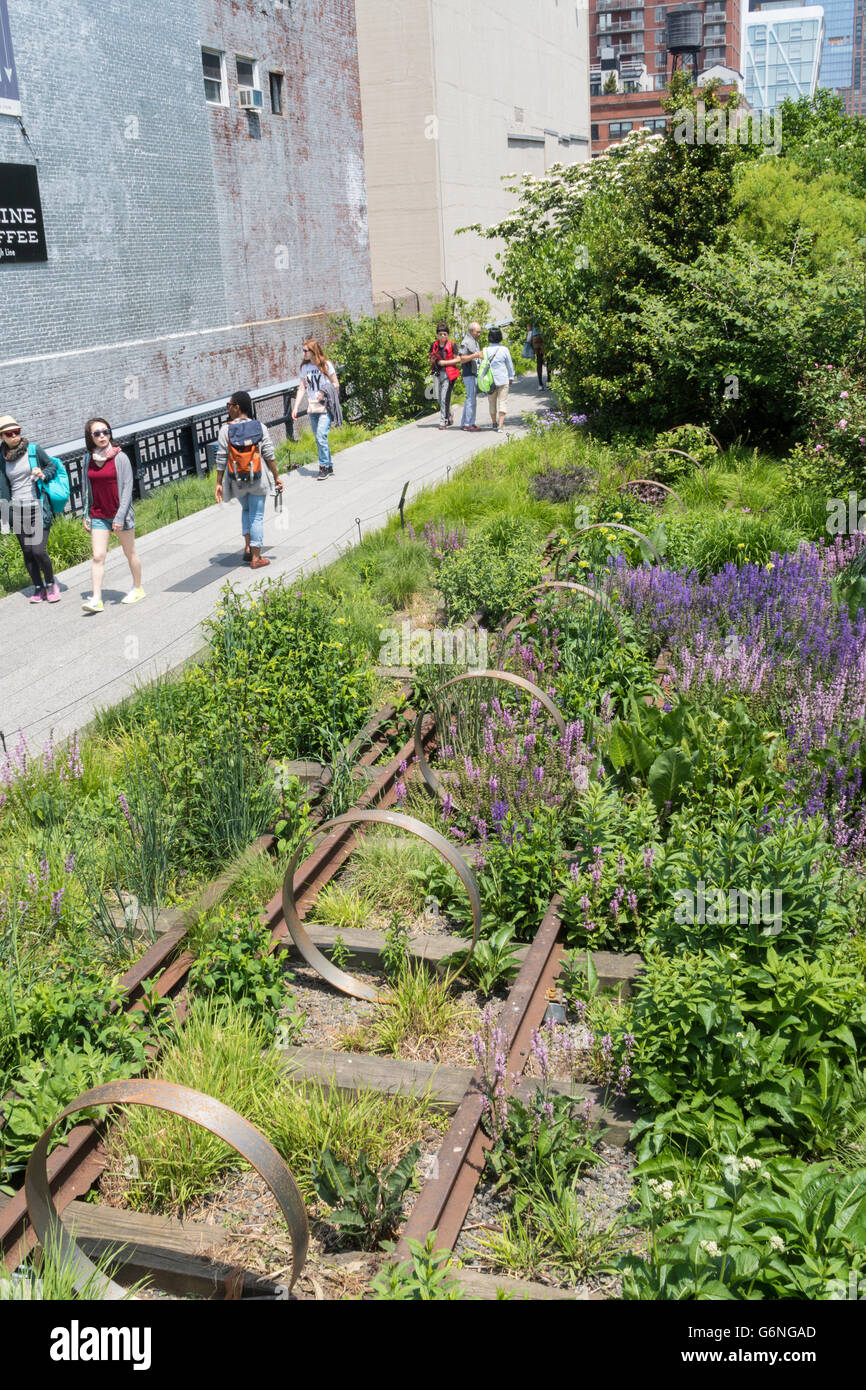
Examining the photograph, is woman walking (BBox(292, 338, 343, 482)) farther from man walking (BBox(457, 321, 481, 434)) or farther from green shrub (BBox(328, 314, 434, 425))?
green shrub (BBox(328, 314, 434, 425))

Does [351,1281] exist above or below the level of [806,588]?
below

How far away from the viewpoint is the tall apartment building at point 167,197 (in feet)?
52.1

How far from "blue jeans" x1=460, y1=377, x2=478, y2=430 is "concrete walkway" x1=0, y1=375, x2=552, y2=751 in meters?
1.29

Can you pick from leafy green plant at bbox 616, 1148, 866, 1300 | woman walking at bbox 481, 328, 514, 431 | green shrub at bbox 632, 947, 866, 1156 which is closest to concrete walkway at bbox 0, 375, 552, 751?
woman walking at bbox 481, 328, 514, 431

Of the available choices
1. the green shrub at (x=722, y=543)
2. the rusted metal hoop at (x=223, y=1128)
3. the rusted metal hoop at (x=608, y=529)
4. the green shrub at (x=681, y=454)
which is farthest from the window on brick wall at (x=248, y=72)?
the rusted metal hoop at (x=223, y=1128)

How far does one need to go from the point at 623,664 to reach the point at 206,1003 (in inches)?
147

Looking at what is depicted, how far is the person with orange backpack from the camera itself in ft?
38.2

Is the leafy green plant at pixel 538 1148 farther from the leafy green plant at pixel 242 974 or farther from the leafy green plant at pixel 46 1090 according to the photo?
the leafy green plant at pixel 46 1090

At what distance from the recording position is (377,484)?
1606 centimetres

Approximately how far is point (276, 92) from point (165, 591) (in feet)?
53.2

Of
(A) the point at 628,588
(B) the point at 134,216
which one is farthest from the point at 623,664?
(B) the point at 134,216

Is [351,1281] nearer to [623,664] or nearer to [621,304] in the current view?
[623,664]

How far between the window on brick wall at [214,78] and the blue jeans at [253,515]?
40.8ft

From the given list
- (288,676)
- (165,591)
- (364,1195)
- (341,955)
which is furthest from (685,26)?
(364,1195)
